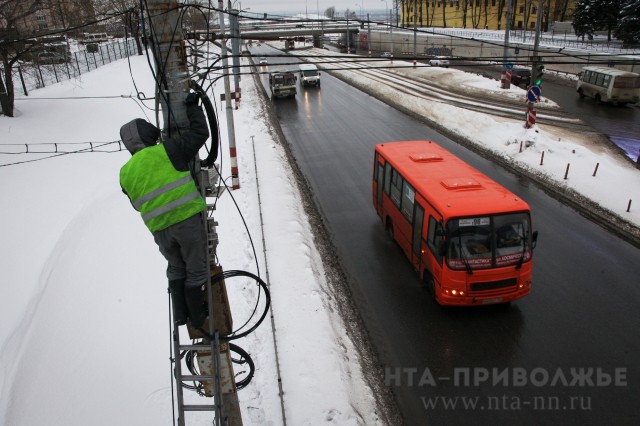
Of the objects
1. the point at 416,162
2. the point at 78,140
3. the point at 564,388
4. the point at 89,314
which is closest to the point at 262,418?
the point at 89,314

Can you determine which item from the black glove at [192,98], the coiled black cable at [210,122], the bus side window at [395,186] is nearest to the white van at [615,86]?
the bus side window at [395,186]

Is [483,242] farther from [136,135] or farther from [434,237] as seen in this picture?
[136,135]

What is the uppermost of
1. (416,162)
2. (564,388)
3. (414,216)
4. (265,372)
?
(416,162)

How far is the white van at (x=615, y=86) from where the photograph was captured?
1038 inches

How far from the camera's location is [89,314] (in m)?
8.41

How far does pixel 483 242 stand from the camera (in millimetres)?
8578

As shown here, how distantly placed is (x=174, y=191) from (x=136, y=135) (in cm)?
55

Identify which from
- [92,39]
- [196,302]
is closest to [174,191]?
[196,302]

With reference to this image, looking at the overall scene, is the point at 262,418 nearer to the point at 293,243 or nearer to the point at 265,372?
the point at 265,372

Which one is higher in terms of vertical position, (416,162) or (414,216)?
(416,162)

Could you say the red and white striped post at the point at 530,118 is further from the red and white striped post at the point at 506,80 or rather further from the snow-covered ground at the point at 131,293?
the red and white striped post at the point at 506,80

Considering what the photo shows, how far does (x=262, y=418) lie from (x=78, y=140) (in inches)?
663

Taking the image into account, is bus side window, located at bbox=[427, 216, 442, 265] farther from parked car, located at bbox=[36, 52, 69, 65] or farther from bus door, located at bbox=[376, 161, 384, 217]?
parked car, located at bbox=[36, 52, 69, 65]

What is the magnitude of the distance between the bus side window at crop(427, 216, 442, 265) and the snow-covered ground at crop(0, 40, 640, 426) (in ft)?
7.71
